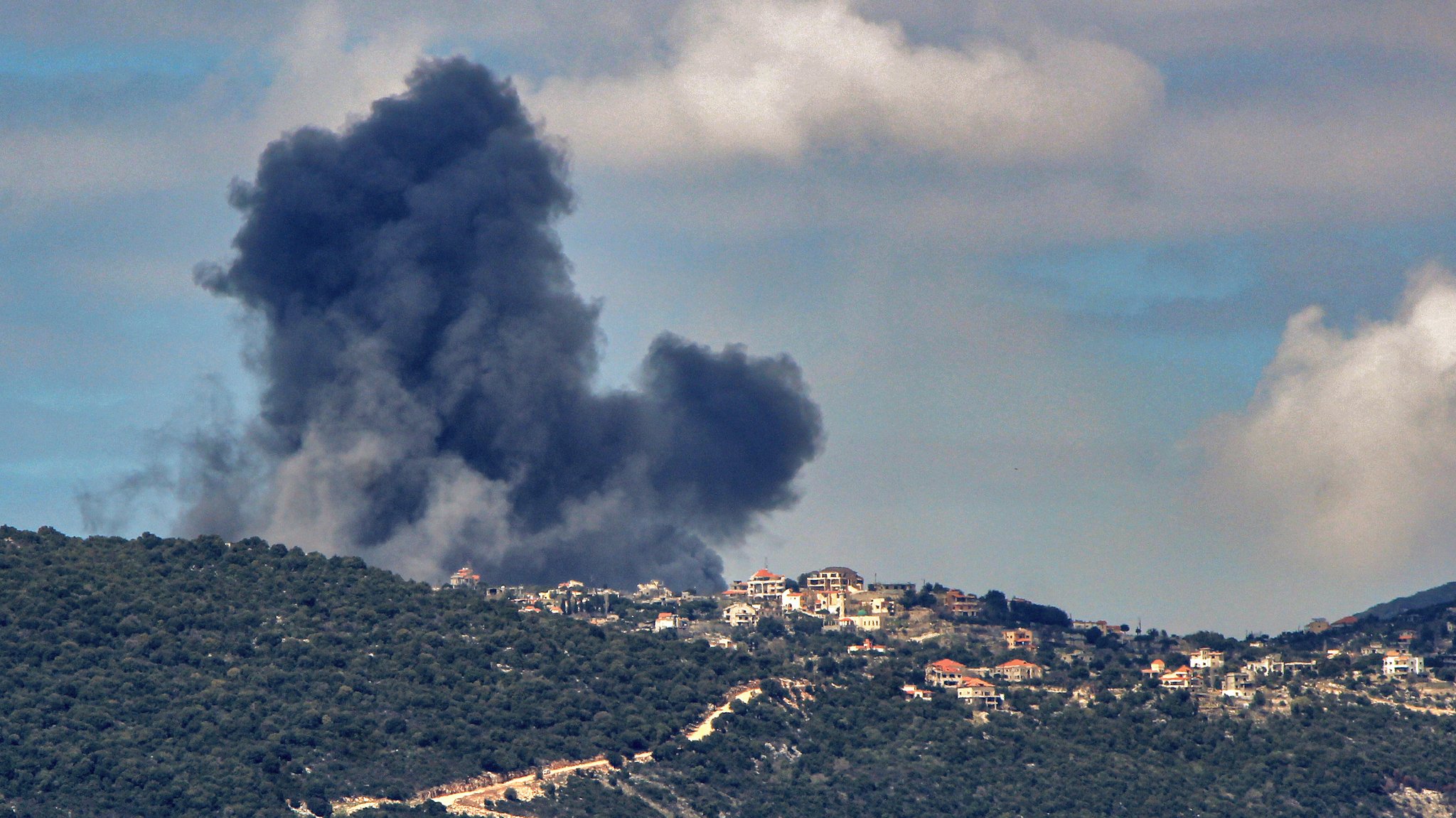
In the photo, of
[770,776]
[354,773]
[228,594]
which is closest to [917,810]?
[770,776]

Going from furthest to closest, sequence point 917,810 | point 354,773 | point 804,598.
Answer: point 804,598
point 917,810
point 354,773

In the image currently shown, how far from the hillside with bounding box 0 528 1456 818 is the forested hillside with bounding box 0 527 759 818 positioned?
132 millimetres

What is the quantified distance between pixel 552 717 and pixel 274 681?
10887 mm

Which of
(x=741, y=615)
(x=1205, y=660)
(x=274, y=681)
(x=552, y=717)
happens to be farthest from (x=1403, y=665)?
(x=274, y=681)

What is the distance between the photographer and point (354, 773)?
8906cm

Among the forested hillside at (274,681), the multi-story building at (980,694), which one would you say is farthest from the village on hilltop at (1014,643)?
the forested hillside at (274,681)

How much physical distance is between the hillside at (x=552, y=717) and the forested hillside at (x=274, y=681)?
0.43 feet

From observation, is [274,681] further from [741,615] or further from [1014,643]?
[1014,643]

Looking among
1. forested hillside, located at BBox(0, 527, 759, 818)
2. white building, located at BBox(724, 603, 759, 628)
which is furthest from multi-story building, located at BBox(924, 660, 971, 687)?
white building, located at BBox(724, 603, 759, 628)

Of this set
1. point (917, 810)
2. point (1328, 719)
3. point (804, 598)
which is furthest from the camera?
point (804, 598)

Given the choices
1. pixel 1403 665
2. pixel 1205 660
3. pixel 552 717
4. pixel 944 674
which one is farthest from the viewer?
pixel 1205 660

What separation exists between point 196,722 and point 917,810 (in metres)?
27.5

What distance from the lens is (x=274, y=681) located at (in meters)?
96.6

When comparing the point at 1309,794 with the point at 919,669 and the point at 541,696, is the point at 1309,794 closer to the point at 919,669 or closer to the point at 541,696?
the point at 919,669
